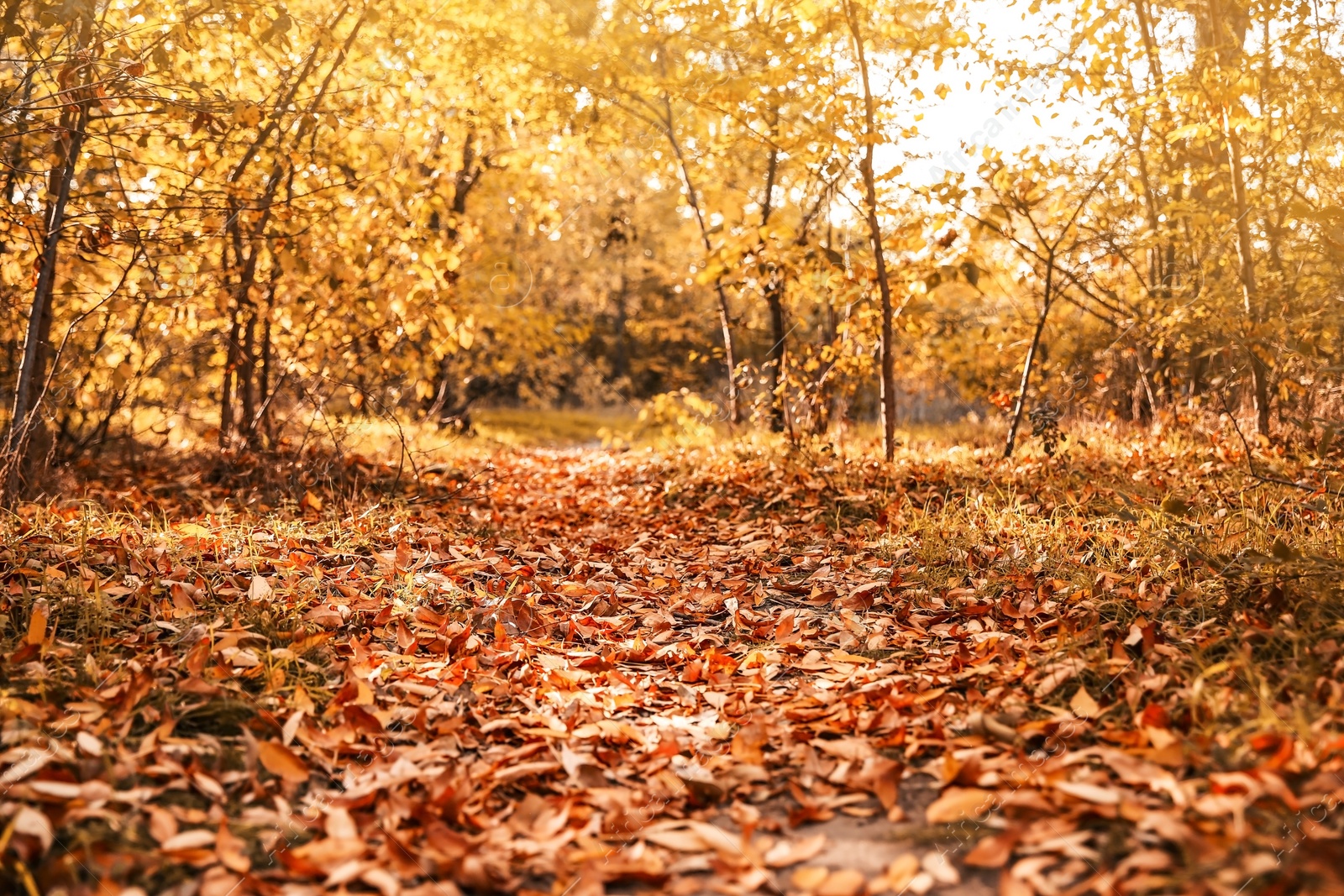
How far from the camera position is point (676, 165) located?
9.02m

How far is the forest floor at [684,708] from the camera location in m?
1.75

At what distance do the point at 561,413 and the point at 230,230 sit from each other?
13.3m

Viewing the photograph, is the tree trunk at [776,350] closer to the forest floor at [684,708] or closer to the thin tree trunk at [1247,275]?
the forest floor at [684,708]

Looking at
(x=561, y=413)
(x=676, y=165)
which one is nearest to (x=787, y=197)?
(x=676, y=165)

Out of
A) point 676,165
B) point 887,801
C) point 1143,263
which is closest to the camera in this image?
point 887,801

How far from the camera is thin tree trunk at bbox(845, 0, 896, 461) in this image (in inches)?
239

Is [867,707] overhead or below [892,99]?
below

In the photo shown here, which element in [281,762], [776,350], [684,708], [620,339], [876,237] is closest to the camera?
[281,762]

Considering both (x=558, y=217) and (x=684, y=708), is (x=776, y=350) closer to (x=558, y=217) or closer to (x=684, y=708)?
(x=558, y=217)

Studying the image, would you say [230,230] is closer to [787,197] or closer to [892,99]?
[892,99]

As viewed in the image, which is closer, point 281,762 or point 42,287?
point 281,762

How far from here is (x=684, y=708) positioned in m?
2.75

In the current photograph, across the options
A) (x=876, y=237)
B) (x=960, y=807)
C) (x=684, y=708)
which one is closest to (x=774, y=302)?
(x=876, y=237)

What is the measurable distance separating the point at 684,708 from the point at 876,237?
14.6ft
